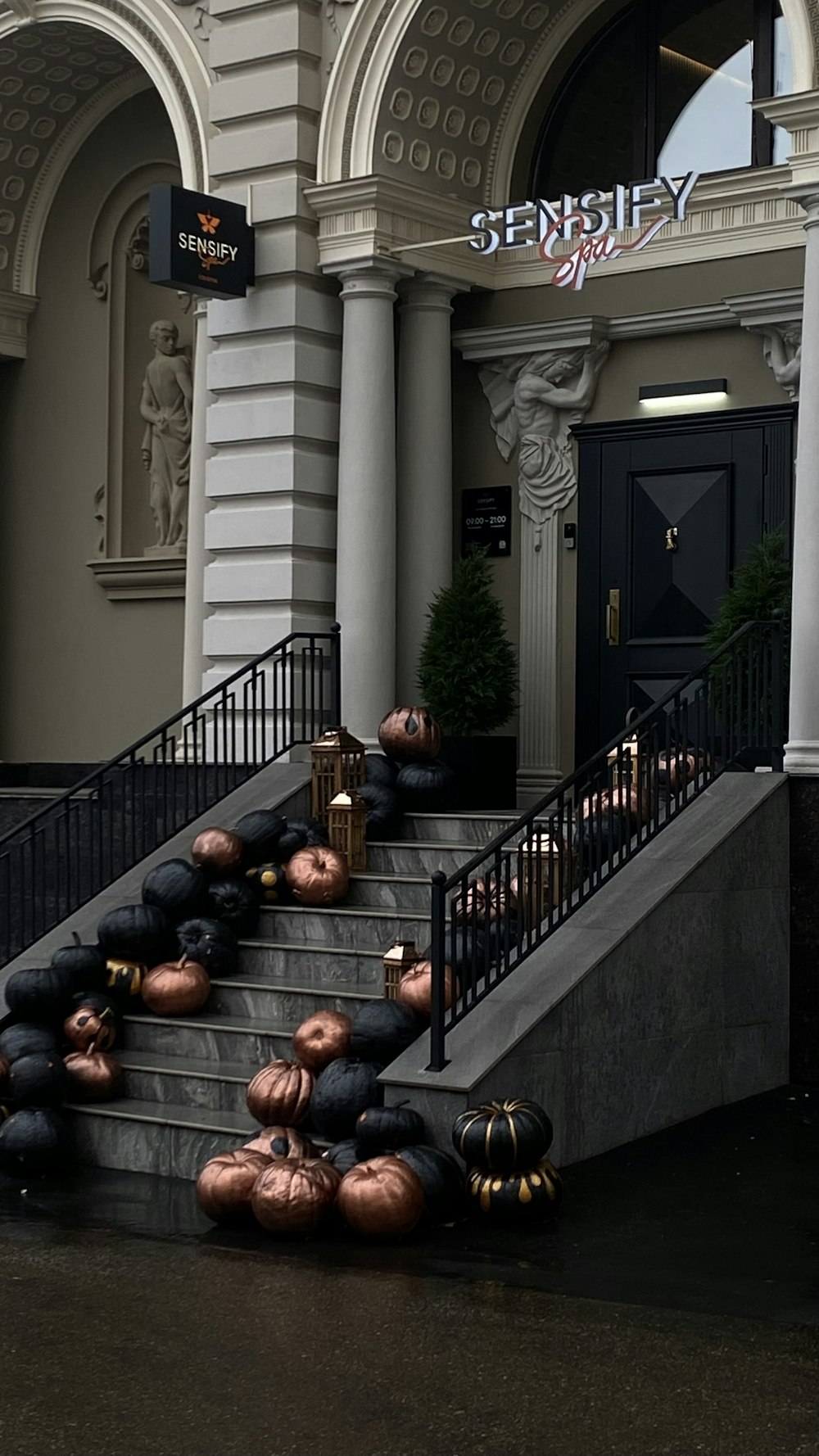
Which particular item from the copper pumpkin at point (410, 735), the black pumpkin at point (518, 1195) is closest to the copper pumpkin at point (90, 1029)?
the black pumpkin at point (518, 1195)

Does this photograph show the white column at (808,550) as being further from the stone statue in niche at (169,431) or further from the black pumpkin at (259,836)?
the stone statue in niche at (169,431)

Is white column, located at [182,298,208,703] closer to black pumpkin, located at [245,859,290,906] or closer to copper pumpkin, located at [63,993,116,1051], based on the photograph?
black pumpkin, located at [245,859,290,906]

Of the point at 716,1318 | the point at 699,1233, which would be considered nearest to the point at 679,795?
the point at 699,1233

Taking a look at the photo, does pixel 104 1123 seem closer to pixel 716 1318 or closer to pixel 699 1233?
pixel 699 1233

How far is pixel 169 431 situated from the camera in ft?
57.4

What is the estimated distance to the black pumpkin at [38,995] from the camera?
10555 mm

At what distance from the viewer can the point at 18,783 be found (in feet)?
58.6

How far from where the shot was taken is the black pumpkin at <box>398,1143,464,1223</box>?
27.6 ft

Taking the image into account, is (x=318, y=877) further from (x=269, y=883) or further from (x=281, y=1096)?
(x=281, y=1096)

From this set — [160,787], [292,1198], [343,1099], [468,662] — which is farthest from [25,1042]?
[468,662]

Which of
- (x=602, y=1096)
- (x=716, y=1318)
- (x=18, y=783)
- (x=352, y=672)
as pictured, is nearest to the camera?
(x=716, y=1318)

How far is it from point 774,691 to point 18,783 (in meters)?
8.58

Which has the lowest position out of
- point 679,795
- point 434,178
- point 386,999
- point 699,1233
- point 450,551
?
point 699,1233

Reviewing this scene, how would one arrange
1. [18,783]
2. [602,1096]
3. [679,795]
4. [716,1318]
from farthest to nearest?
1. [18,783]
2. [679,795]
3. [602,1096]
4. [716,1318]
